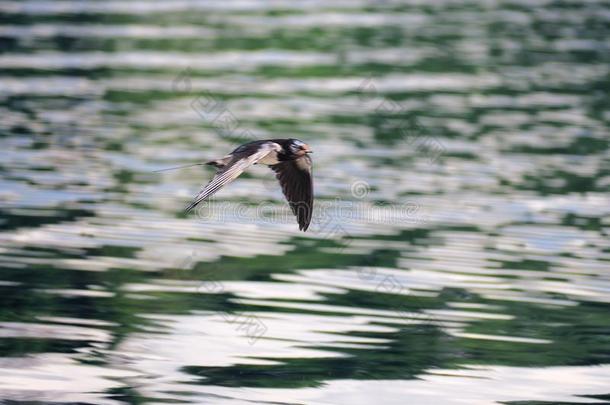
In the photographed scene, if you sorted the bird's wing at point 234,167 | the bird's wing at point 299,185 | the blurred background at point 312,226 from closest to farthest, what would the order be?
the bird's wing at point 234,167 < the blurred background at point 312,226 < the bird's wing at point 299,185

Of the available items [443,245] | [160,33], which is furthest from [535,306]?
[160,33]

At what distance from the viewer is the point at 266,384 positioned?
1304 centimetres

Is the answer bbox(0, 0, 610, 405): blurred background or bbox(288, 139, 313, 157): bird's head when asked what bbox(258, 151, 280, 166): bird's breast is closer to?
bbox(288, 139, 313, 157): bird's head

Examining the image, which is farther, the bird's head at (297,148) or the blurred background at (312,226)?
the bird's head at (297,148)

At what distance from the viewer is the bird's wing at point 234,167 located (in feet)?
39.1

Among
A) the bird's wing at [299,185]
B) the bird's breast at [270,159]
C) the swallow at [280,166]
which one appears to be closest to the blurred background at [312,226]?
the bird's wing at [299,185]

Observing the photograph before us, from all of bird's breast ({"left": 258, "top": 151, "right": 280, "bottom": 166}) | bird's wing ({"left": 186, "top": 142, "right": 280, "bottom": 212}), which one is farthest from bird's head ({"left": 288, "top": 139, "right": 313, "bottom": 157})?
bird's wing ({"left": 186, "top": 142, "right": 280, "bottom": 212})

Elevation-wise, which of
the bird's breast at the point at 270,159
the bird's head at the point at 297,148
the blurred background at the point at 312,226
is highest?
the bird's head at the point at 297,148

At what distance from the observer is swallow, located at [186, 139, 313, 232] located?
483 inches

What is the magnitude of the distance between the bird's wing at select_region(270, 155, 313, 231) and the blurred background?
1141 millimetres

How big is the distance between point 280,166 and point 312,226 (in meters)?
4.57

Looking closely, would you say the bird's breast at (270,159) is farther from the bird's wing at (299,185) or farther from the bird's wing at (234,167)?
the bird's wing at (299,185)

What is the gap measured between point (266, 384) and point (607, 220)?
27.5 ft

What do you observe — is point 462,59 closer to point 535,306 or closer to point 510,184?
point 510,184
